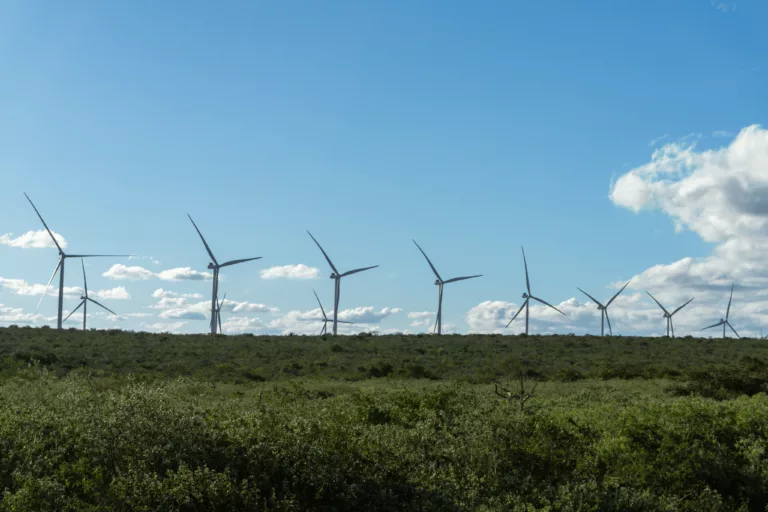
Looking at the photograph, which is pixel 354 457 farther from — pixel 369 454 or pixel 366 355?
pixel 366 355

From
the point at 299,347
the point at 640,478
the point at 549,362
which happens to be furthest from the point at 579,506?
the point at 299,347

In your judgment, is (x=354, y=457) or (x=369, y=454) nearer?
(x=354, y=457)

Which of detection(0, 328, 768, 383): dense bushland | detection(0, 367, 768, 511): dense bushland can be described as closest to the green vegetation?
detection(0, 367, 768, 511): dense bushland

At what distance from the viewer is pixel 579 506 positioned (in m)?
18.8

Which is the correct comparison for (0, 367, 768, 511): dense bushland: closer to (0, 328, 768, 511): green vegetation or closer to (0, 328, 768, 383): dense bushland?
(0, 328, 768, 511): green vegetation

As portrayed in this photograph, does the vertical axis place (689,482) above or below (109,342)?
below

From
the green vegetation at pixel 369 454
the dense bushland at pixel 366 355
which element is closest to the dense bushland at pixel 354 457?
the green vegetation at pixel 369 454

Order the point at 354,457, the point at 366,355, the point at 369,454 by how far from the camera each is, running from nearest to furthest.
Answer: the point at 354,457
the point at 369,454
the point at 366,355

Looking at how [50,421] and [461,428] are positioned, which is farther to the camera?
[461,428]

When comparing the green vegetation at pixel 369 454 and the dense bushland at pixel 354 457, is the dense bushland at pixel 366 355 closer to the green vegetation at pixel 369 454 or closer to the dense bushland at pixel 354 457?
the green vegetation at pixel 369 454

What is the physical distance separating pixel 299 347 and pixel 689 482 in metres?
56.1

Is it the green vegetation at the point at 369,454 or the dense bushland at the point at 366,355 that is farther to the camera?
the dense bushland at the point at 366,355

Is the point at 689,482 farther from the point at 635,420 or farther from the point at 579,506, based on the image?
the point at 579,506

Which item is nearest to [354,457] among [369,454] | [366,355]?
[369,454]
